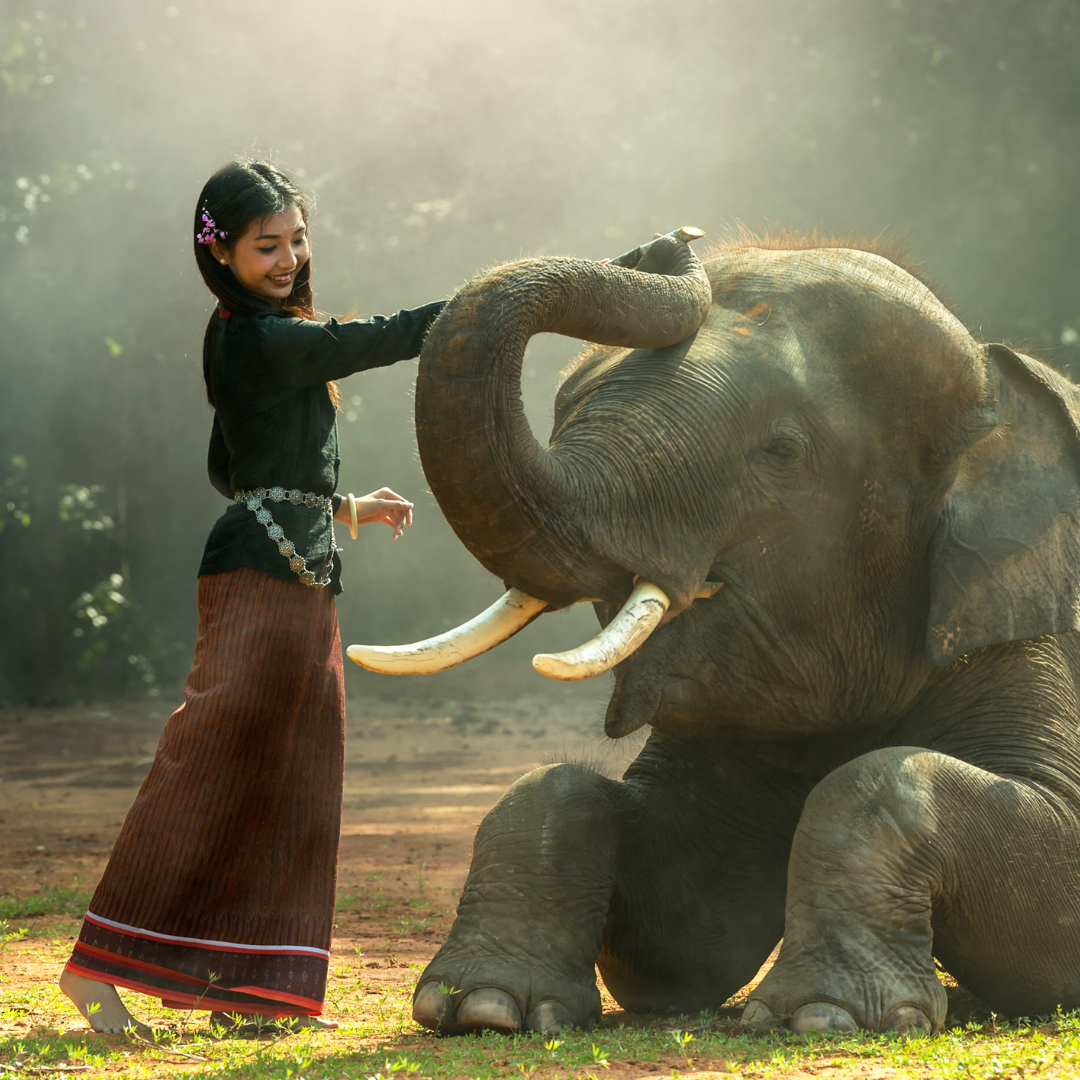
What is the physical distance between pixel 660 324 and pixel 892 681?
3.58ft

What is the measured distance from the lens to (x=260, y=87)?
17.3m

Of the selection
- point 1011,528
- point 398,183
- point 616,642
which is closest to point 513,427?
point 616,642

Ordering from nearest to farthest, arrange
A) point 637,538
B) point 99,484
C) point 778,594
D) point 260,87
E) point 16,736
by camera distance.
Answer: point 637,538, point 778,594, point 16,736, point 99,484, point 260,87

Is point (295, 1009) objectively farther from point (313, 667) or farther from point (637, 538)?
point (637, 538)

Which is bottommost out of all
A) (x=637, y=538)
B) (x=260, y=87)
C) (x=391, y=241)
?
(x=637, y=538)

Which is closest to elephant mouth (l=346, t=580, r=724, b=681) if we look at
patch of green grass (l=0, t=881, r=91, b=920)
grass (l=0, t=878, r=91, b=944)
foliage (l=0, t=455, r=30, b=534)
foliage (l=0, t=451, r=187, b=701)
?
grass (l=0, t=878, r=91, b=944)

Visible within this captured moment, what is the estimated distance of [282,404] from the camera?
3.38 meters

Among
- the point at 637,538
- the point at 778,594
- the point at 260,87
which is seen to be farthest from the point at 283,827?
the point at 260,87

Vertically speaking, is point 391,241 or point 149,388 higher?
point 391,241

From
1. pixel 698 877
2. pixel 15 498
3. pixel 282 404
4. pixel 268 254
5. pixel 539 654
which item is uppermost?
pixel 15 498

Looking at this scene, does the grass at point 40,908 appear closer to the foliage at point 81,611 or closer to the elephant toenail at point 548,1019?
the elephant toenail at point 548,1019

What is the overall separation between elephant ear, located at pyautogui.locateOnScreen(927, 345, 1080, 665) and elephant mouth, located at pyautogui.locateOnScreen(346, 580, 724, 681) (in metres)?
0.64

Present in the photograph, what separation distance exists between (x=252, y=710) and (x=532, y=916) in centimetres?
81

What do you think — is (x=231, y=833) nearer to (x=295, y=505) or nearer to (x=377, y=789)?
(x=295, y=505)
